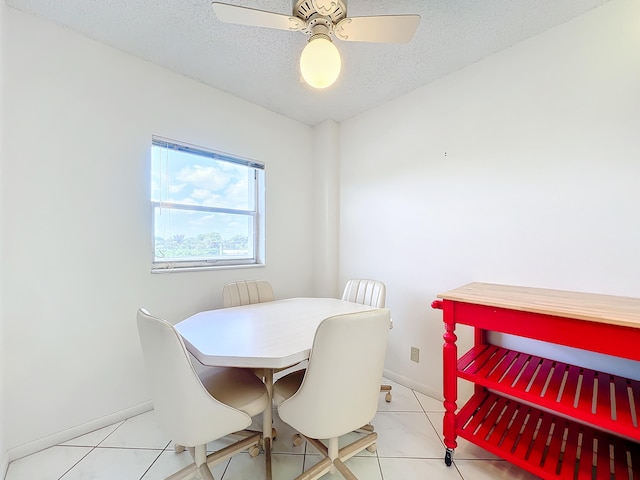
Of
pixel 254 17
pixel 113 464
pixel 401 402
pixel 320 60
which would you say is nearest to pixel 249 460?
pixel 113 464

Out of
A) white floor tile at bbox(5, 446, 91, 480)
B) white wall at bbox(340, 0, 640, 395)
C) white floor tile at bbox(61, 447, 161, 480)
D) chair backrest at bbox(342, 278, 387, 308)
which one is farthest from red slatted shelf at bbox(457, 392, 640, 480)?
white floor tile at bbox(5, 446, 91, 480)

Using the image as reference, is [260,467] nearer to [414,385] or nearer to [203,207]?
[414,385]

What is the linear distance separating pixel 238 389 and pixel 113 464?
2.77ft

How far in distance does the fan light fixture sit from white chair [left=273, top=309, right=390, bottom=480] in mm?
1062

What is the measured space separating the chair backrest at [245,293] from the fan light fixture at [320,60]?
1.56 meters

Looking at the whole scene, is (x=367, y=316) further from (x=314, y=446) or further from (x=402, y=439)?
(x=402, y=439)

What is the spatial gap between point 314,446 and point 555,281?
1.69 metres

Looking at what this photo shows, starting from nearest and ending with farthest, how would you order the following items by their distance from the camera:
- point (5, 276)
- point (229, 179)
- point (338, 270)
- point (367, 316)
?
point (367, 316), point (5, 276), point (229, 179), point (338, 270)

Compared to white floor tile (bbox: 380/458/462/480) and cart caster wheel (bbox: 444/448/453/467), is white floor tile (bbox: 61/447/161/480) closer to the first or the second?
white floor tile (bbox: 380/458/462/480)

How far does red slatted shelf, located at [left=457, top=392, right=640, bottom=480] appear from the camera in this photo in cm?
124

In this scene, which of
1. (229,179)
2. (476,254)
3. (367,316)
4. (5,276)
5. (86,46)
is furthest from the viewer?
(229,179)

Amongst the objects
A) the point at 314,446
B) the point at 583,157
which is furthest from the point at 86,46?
the point at 583,157

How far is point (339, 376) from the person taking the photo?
3.73ft

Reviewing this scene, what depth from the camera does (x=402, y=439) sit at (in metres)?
1.70
